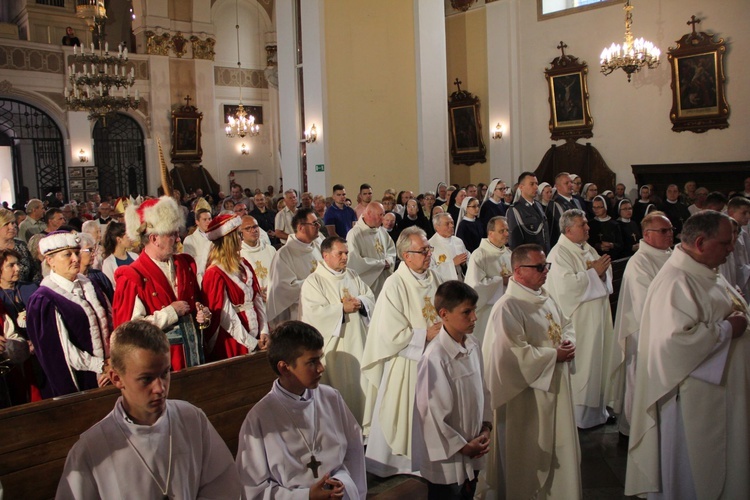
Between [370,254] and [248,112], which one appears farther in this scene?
[248,112]

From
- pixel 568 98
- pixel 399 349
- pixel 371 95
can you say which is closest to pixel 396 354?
pixel 399 349

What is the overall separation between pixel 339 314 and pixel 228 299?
1.07m

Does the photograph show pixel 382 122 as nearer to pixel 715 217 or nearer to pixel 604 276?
pixel 604 276

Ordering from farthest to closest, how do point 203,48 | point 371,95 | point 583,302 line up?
point 203,48
point 371,95
point 583,302

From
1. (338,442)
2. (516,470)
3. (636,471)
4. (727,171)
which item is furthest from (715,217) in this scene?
(727,171)

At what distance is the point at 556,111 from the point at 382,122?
565 centimetres

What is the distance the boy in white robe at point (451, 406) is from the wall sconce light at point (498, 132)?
53.1ft

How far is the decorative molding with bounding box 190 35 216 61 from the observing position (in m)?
24.1

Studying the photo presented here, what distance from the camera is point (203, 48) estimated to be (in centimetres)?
2431

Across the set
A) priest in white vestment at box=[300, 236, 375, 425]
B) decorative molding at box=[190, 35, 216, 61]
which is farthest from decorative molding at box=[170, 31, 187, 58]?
priest in white vestment at box=[300, 236, 375, 425]

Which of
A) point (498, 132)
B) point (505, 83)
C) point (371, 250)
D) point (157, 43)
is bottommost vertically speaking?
point (371, 250)

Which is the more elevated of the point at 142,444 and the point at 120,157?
the point at 120,157

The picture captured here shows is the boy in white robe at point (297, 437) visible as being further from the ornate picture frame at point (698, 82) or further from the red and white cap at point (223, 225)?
the ornate picture frame at point (698, 82)

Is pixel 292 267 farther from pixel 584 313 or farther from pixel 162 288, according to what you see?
pixel 584 313
